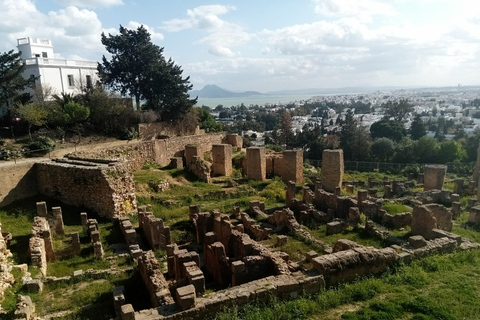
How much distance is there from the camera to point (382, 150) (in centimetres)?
4909

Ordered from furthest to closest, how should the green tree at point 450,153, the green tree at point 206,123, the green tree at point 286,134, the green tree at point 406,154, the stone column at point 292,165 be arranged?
1. the green tree at point 286,134
2. the green tree at point 406,154
3. the green tree at point 450,153
4. the green tree at point 206,123
5. the stone column at point 292,165

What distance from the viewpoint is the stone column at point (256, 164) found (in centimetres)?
2480

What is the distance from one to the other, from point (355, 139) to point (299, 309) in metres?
46.4

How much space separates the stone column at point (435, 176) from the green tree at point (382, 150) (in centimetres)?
2483

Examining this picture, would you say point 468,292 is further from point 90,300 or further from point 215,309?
point 90,300

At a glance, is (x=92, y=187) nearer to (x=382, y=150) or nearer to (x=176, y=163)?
(x=176, y=163)

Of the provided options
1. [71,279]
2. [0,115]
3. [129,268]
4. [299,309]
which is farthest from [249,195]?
[0,115]

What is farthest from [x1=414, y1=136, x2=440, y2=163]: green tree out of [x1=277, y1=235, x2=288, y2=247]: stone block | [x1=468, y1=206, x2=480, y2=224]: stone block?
[x1=277, y1=235, x2=288, y2=247]: stone block

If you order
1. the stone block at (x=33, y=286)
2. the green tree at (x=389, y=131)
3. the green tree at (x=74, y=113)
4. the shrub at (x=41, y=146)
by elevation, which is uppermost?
the green tree at (x=74, y=113)

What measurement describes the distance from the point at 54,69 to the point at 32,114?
1164cm

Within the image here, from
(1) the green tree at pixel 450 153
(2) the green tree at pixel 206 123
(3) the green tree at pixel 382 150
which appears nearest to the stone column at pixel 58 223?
(2) the green tree at pixel 206 123

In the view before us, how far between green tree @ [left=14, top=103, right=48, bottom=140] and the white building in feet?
21.0

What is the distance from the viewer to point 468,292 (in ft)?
27.1

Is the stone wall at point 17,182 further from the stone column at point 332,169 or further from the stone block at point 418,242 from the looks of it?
the stone block at point 418,242
